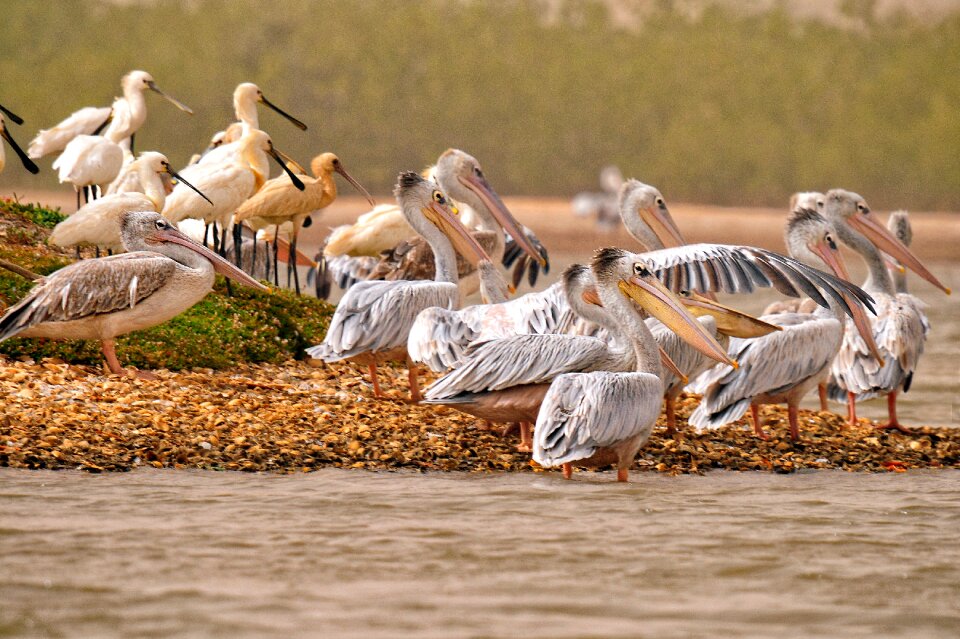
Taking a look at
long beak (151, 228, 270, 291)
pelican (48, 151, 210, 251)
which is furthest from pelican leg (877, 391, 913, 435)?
pelican (48, 151, 210, 251)

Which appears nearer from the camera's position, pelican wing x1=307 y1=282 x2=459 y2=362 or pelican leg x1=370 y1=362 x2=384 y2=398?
pelican wing x1=307 y1=282 x2=459 y2=362

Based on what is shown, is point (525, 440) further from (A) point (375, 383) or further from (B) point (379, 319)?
(A) point (375, 383)

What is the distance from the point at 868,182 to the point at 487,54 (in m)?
11.5

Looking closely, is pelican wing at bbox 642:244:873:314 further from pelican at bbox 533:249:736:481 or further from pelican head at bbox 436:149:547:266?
pelican head at bbox 436:149:547:266

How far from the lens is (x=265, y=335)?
8422 mm

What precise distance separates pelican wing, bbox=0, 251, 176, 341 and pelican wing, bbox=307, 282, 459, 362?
2.72 ft

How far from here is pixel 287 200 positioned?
9609mm

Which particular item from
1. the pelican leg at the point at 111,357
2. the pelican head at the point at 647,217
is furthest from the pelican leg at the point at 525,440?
the pelican head at the point at 647,217

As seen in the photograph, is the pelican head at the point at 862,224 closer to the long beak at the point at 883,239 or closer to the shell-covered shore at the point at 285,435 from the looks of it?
the long beak at the point at 883,239

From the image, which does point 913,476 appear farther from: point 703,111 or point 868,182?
point 703,111

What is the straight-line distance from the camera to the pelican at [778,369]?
7.00 meters

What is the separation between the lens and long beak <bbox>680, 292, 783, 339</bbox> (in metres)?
6.88

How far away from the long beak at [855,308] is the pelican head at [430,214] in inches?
72.2

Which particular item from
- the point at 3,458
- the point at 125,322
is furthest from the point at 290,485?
the point at 125,322
